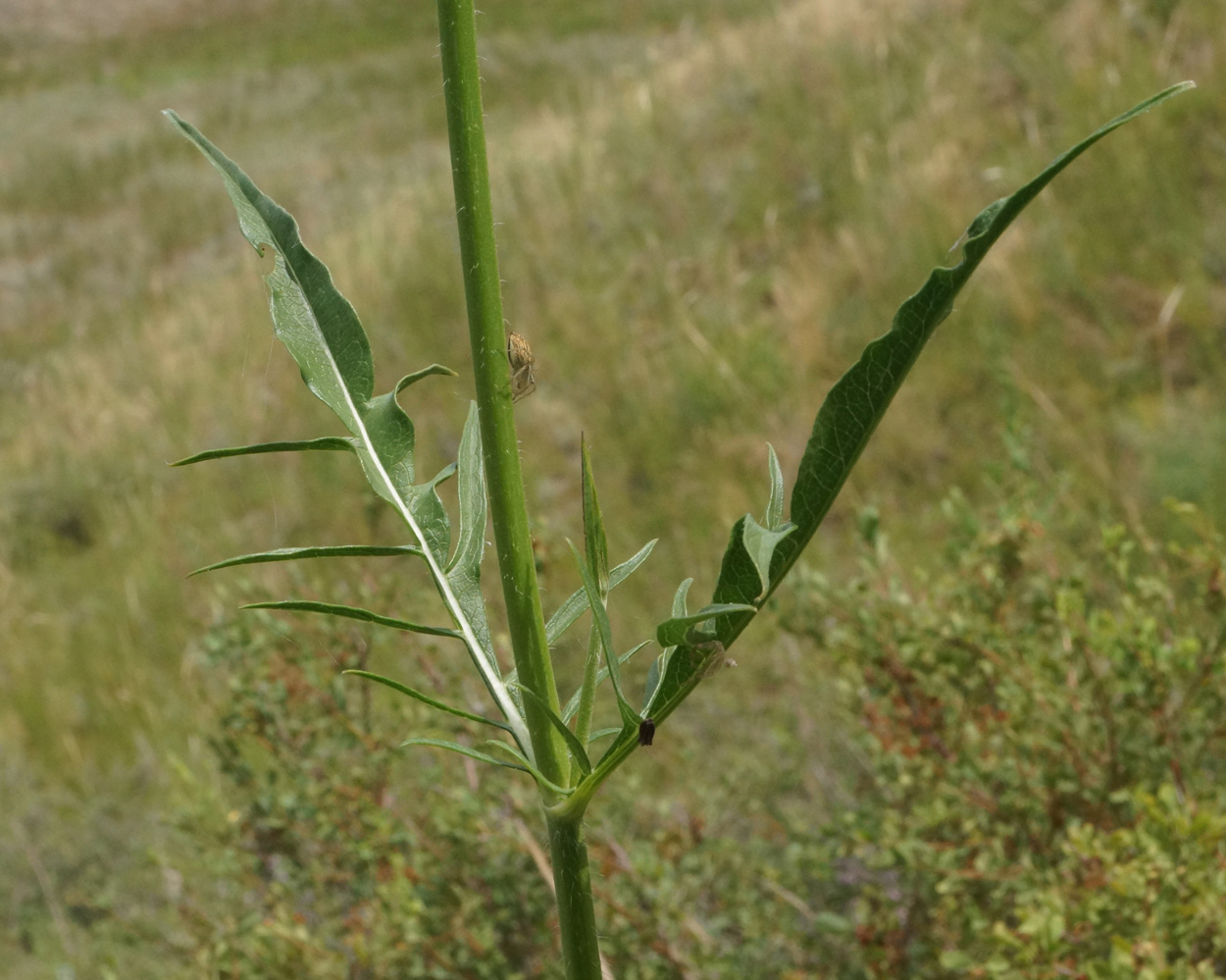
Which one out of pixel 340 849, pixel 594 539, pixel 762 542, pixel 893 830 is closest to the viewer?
pixel 762 542

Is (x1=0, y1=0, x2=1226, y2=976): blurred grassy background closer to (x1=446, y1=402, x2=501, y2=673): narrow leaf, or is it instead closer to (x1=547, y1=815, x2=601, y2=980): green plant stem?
(x1=446, y1=402, x2=501, y2=673): narrow leaf

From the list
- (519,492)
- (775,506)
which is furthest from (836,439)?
(519,492)

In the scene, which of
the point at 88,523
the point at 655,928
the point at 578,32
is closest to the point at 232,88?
the point at 578,32

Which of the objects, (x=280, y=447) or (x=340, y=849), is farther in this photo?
(x=340, y=849)

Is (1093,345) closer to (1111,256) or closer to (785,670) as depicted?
(1111,256)

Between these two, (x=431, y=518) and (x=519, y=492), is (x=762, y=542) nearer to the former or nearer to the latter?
(x=519, y=492)

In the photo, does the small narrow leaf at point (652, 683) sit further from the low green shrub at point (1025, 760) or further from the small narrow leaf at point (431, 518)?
the low green shrub at point (1025, 760)
